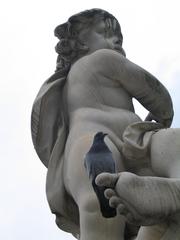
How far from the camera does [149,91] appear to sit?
568cm

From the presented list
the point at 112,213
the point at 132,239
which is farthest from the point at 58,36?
the point at 112,213

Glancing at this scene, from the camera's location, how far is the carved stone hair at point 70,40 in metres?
6.13

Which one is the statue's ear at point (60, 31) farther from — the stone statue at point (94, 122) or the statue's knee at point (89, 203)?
the statue's knee at point (89, 203)

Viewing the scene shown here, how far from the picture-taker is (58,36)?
620 cm

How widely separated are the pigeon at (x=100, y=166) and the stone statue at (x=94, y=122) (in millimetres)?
332

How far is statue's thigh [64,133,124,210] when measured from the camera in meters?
4.79

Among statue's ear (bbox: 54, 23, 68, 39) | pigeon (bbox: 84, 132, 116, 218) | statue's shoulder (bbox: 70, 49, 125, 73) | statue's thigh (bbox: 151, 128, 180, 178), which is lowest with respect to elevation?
statue's thigh (bbox: 151, 128, 180, 178)

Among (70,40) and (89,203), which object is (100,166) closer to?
(89,203)

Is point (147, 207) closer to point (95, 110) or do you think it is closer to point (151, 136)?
point (151, 136)

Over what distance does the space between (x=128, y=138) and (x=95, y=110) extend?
0.60 metres

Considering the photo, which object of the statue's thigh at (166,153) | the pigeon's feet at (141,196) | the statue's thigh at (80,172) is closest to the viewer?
the pigeon's feet at (141,196)

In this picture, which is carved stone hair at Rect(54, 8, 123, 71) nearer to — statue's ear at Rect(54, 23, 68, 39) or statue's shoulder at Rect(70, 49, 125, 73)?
statue's ear at Rect(54, 23, 68, 39)

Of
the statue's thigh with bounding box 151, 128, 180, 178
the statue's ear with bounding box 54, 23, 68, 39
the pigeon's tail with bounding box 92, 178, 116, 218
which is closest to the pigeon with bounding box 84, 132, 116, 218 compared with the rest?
the pigeon's tail with bounding box 92, 178, 116, 218

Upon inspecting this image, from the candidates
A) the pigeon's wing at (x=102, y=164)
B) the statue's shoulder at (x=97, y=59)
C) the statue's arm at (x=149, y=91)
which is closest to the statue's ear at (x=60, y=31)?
the statue's shoulder at (x=97, y=59)
